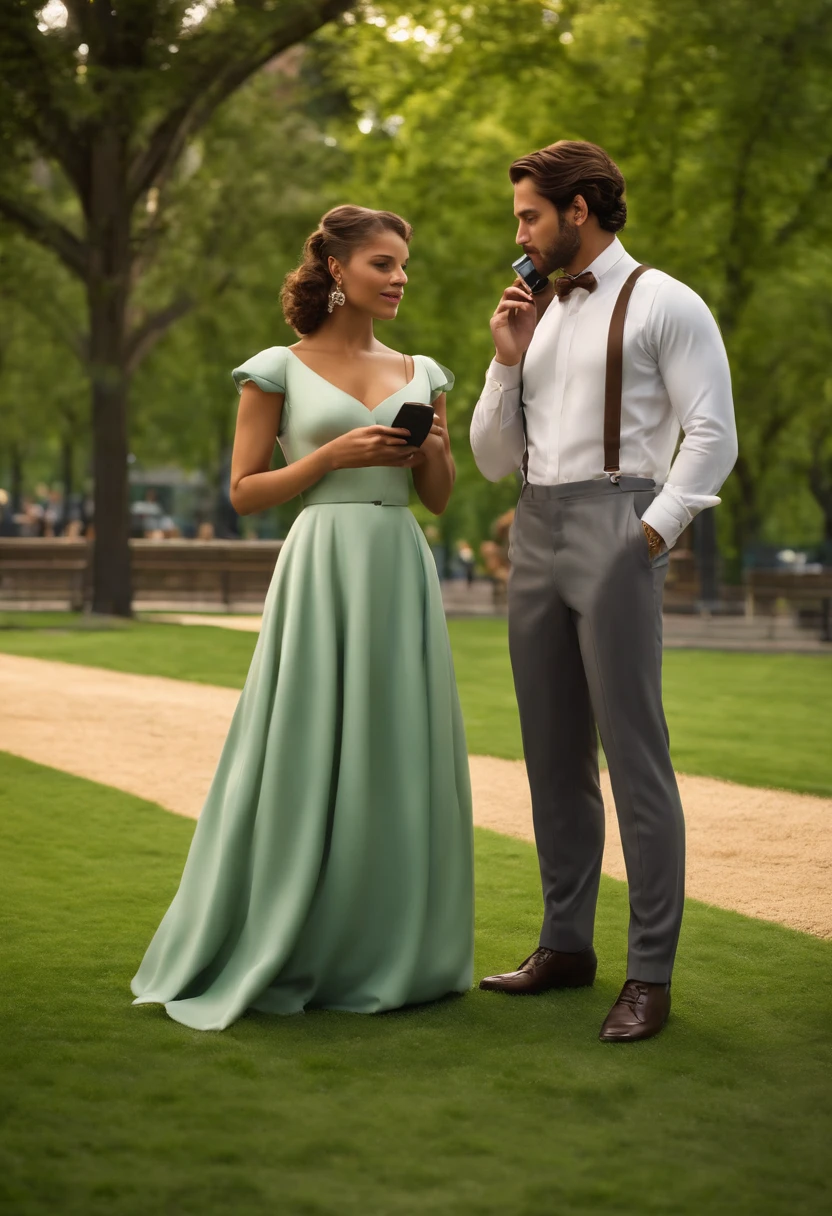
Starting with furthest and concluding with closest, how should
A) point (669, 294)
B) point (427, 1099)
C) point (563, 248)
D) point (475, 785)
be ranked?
point (475, 785), point (563, 248), point (669, 294), point (427, 1099)

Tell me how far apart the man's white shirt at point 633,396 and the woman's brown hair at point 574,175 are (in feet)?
0.42

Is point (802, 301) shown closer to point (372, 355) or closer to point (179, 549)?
point (179, 549)

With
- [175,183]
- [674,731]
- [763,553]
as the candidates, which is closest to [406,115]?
[175,183]

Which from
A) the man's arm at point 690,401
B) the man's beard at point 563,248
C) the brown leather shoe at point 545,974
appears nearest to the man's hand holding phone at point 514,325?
the man's beard at point 563,248

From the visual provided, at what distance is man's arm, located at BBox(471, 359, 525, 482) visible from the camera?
5.04 meters

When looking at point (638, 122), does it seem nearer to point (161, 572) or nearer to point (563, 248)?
point (161, 572)

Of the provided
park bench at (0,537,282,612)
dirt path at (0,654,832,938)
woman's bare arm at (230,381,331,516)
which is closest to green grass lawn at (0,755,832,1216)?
dirt path at (0,654,832,938)

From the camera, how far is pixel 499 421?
5055 mm

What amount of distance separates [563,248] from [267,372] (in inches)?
37.0

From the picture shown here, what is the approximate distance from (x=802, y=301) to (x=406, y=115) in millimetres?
7441

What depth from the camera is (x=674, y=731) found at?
41.6ft

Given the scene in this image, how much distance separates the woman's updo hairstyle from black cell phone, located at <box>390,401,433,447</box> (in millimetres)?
504

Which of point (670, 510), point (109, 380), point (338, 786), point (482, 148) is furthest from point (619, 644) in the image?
point (482, 148)

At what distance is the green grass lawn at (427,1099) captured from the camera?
3.55 m
